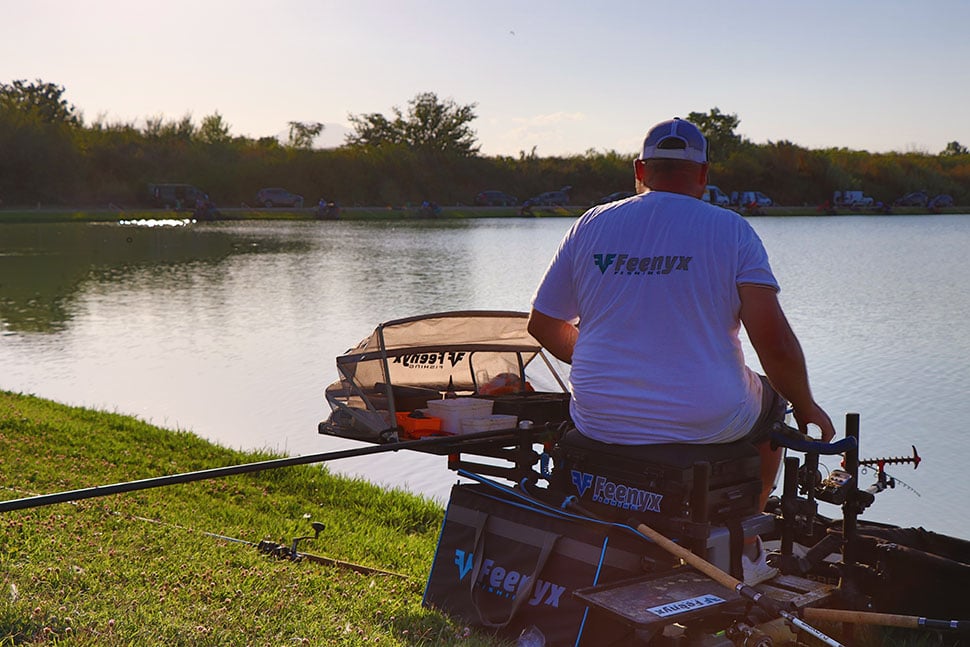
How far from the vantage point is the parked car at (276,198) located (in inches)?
2286

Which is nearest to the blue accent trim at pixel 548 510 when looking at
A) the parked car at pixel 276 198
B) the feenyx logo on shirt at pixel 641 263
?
the feenyx logo on shirt at pixel 641 263

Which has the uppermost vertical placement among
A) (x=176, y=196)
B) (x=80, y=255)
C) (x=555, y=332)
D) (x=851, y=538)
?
A: (x=555, y=332)

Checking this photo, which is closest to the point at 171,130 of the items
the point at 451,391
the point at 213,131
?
the point at 213,131

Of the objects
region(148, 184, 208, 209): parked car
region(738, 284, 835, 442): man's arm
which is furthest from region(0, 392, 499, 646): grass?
region(148, 184, 208, 209): parked car

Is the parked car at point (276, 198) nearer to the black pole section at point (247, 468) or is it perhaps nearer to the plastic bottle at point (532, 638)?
the black pole section at point (247, 468)

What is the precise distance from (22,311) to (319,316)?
4.74 metres

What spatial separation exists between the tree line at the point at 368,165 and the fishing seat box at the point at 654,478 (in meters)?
58.1

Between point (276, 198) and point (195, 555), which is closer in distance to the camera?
point (195, 555)

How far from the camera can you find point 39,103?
7500cm

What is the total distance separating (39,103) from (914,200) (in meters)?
62.6

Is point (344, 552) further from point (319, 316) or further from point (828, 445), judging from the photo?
point (319, 316)

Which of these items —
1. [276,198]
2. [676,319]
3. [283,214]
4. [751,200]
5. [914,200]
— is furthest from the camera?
[914,200]

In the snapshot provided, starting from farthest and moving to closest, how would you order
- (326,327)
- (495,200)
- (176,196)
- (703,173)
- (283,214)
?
1. (495,200)
2. (176,196)
3. (283,214)
4. (326,327)
5. (703,173)

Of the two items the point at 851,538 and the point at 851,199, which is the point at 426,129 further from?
the point at 851,538
